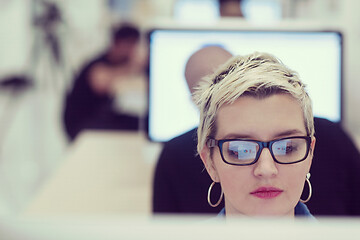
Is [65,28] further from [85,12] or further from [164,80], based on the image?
[164,80]

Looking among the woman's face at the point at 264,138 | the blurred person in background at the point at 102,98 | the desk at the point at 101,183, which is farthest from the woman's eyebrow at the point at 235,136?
the blurred person in background at the point at 102,98

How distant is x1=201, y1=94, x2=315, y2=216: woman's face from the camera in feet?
0.96

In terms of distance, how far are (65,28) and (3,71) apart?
1.57 feet

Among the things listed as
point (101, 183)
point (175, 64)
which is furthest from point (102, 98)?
point (175, 64)

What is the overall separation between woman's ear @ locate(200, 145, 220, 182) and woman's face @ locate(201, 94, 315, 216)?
0.02 m

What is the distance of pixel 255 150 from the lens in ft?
0.95

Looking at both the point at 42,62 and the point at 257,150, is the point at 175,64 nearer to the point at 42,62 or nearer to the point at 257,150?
the point at 257,150

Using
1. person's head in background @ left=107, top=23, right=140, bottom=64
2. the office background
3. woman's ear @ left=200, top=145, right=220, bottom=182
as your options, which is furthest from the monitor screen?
the office background

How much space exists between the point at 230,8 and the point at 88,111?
93 cm

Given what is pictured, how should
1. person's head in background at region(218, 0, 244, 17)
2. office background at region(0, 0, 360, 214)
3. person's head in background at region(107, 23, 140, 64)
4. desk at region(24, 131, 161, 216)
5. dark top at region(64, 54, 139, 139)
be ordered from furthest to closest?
office background at region(0, 0, 360, 214)
person's head in background at region(107, 23, 140, 64)
dark top at region(64, 54, 139, 139)
person's head in background at region(218, 0, 244, 17)
desk at region(24, 131, 161, 216)

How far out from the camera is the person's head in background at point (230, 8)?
1357mm

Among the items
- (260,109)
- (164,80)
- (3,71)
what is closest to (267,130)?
(260,109)

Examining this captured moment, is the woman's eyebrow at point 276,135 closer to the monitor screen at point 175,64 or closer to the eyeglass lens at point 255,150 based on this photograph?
the eyeglass lens at point 255,150

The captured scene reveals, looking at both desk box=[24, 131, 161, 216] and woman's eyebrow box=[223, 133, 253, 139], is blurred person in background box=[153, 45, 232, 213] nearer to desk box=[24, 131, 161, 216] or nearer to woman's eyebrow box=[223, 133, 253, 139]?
woman's eyebrow box=[223, 133, 253, 139]
